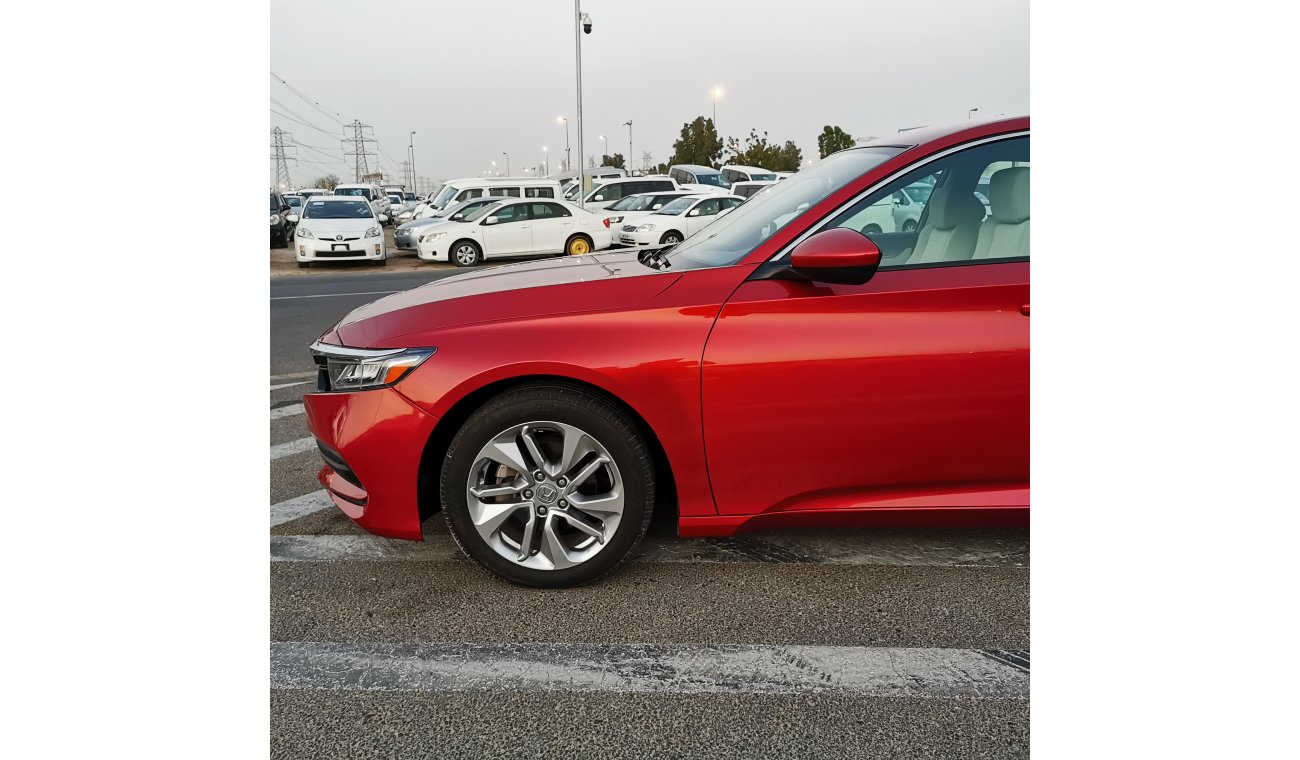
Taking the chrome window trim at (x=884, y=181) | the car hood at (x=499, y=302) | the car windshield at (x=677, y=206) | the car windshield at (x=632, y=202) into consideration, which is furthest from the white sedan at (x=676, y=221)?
the chrome window trim at (x=884, y=181)

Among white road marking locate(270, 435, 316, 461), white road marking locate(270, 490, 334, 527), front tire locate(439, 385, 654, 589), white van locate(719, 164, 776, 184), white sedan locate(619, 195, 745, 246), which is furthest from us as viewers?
white van locate(719, 164, 776, 184)

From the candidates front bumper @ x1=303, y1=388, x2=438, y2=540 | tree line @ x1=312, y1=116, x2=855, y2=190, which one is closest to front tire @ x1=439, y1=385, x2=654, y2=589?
front bumper @ x1=303, y1=388, x2=438, y2=540

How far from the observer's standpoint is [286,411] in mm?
5852

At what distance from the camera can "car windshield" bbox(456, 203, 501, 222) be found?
1990cm

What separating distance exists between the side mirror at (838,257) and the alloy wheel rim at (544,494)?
895mm

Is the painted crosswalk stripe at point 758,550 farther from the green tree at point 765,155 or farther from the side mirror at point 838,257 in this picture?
the green tree at point 765,155

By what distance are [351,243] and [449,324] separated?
55.8 ft

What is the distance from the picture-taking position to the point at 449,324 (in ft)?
10.2

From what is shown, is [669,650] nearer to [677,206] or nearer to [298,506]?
[298,506]

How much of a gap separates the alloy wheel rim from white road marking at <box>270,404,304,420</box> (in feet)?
10.3

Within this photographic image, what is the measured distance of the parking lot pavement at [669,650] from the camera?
2.27 meters

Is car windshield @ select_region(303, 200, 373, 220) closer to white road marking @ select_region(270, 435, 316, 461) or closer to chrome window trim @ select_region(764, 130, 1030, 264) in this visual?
white road marking @ select_region(270, 435, 316, 461)

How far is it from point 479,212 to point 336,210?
3.12 metres

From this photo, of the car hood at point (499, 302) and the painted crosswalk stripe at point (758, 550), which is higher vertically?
the car hood at point (499, 302)
